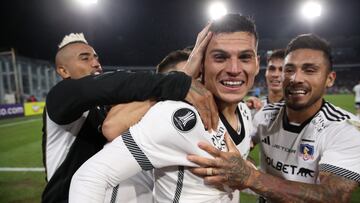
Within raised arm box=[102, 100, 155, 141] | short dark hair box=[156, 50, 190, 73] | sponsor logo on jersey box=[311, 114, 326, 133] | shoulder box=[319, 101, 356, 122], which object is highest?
short dark hair box=[156, 50, 190, 73]

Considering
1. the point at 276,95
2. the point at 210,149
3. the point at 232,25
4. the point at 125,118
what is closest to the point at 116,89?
the point at 125,118

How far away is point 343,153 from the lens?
6.61ft

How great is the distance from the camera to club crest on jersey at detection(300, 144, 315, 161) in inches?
87.8

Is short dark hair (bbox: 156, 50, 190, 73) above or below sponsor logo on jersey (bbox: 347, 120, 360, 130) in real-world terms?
above

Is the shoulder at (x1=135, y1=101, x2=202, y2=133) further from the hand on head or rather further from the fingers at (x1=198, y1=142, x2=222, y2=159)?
the hand on head

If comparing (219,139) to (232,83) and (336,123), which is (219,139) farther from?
(336,123)

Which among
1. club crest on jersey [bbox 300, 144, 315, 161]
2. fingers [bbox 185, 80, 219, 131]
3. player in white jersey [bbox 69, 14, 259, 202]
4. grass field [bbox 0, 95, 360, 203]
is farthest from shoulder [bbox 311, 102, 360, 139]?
grass field [bbox 0, 95, 360, 203]

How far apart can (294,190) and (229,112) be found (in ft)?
2.07

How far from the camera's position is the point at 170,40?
134 ft

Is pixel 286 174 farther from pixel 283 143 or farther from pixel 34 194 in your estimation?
pixel 34 194

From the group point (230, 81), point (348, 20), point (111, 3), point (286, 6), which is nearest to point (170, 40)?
point (111, 3)

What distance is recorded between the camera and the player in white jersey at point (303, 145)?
5.88ft

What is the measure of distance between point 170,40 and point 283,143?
39406 mm

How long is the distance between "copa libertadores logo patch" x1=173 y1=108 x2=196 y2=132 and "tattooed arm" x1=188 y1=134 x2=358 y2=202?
0.13 metres
